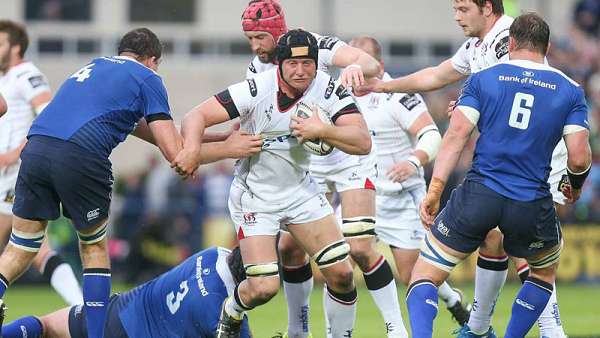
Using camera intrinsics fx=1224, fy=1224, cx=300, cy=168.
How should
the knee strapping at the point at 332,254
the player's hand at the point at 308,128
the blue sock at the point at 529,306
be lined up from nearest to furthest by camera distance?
the player's hand at the point at 308,128 → the blue sock at the point at 529,306 → the knee strapping at the point at 332,254

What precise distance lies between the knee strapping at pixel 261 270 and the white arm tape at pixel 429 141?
2.65 metres

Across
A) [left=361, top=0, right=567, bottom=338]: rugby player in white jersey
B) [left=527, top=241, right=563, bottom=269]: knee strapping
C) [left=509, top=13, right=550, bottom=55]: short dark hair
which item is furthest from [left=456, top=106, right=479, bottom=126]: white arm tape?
[left=527, top=241, right=563, bottom=269]: knee strapping

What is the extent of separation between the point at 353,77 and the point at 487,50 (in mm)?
1127

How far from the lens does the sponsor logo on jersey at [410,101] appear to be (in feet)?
37.8

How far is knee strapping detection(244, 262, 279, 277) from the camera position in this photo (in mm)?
9047

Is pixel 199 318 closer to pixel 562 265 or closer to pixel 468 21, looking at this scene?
pixel 468 21

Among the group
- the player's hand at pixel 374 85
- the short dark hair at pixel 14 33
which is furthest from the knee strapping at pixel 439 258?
the short dark hair at pixel 14 33

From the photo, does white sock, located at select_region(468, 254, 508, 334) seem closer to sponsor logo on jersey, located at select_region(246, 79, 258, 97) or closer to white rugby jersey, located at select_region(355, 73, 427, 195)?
white rugby jersey, located at select_region(355, 73, 427, 195)

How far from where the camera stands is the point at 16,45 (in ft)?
38.8

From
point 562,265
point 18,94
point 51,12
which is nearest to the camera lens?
point 18,94

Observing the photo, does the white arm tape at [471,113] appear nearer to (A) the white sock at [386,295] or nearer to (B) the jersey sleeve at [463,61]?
(B) the jersey sleeve at [463,61]

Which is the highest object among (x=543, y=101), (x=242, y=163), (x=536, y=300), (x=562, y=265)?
(x=543, y=101)

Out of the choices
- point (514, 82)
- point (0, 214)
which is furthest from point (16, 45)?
point (514, 82)

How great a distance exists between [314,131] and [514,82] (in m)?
1.45
